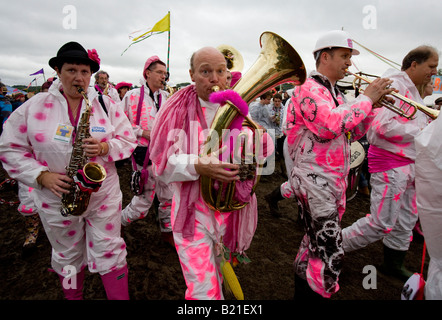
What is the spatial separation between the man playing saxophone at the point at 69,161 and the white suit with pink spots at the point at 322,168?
5.62 ft

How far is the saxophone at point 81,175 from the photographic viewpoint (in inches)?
79.7

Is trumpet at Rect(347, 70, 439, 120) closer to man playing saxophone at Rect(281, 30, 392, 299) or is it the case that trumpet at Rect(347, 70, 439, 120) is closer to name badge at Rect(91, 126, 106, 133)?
man playing saxophone at Rect(281, 30, 392, 299)

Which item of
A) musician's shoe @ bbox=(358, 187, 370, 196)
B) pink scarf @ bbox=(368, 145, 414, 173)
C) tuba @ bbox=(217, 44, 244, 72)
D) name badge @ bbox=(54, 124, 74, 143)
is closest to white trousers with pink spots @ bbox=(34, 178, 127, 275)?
name badge @ bbox=(54, 124, 74, 143)

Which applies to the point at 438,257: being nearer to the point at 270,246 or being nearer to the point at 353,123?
the point at 353,123

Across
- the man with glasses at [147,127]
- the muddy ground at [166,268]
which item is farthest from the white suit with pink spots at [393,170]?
the man with glasses at [147,127]

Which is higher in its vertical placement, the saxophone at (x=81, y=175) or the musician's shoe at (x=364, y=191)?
the saxophone at (x=81, y=175)

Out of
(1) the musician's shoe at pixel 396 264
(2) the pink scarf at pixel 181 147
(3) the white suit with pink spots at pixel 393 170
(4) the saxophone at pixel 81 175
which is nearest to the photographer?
(2) the pink scarf at pixel 181 147

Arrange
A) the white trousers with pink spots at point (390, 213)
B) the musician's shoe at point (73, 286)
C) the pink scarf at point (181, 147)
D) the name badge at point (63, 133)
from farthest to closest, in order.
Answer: the white trousers with pink spots at point (390, 213), the musician's shoe at point (73, 286), the name badge at point (63, 133), the pink scarf at point (181, 147)

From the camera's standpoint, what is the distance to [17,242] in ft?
12.9

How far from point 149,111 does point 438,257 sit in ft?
12.4

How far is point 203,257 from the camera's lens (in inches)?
71.2

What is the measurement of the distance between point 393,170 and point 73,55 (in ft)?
11.8

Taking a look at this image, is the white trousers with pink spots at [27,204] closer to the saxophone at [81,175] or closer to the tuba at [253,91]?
the saxophone at [81,175]
